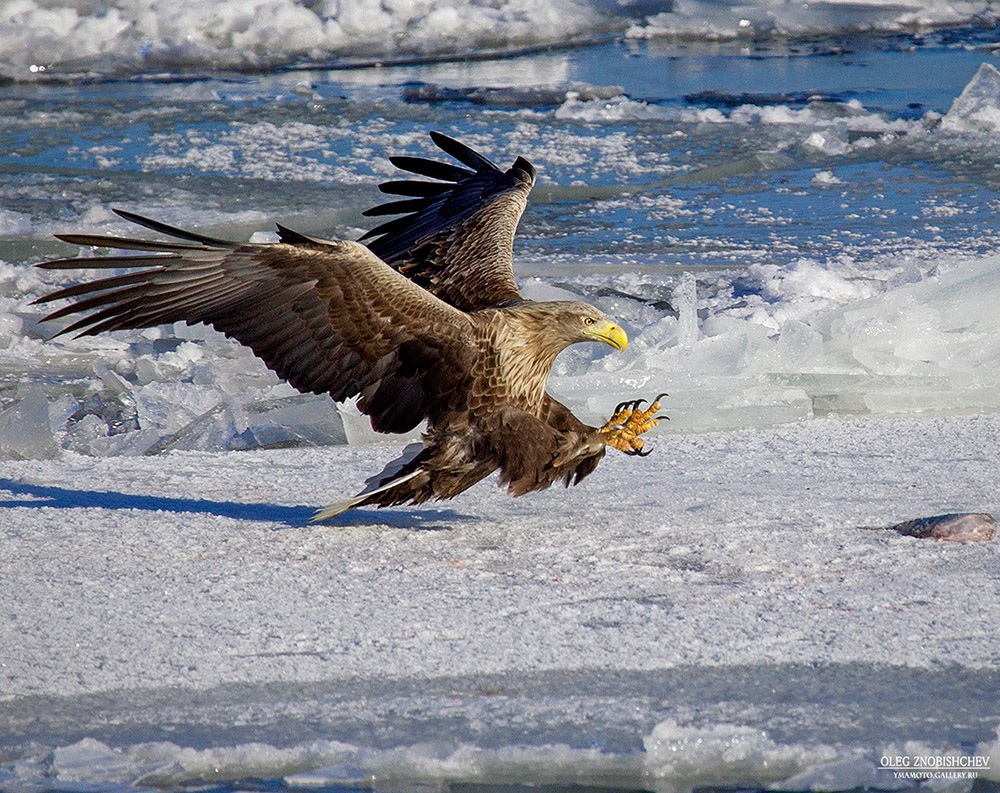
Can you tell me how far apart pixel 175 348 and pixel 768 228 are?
3451 mm

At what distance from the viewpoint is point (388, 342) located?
336 cm

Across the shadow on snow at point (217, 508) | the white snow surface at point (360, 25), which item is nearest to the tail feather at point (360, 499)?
the shadow on snow at point (217, 508)

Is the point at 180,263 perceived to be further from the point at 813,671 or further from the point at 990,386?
the point at 990,386

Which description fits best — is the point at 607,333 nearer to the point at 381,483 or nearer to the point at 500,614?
the point at 381,483

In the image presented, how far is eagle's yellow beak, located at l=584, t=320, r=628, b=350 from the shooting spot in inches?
143

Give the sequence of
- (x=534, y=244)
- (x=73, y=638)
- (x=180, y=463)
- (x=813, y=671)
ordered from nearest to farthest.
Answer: (x=813, y=671), (x=73, y=638), (x=180, y=463), (x=534, y=244)

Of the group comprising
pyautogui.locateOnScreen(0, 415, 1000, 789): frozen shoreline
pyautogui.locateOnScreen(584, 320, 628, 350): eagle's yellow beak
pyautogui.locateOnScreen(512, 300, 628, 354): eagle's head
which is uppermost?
pyautogui.locateOnScreen(512, 300, 628, 354): eagle's head

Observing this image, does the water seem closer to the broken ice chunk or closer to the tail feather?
the broken ice chunk

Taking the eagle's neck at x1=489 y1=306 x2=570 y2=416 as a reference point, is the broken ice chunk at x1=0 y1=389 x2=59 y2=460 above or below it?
below

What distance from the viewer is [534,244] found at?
736 centimetres

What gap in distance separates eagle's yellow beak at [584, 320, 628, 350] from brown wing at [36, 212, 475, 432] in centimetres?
38

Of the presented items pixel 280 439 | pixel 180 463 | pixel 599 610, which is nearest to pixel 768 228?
pixel 280 439

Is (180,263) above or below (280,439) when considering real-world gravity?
above

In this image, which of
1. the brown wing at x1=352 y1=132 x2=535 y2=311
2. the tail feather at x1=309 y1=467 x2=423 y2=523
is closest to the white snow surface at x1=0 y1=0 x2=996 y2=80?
the brown wing at x1=352 y1=132 x2=535 y2=311
